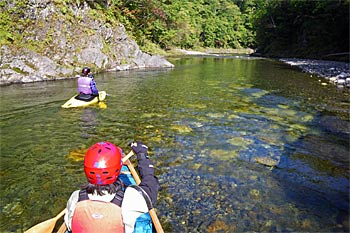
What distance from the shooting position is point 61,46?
19422mm

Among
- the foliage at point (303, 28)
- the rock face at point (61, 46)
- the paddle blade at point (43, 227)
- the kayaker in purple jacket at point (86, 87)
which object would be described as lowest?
the paddle blade at point (43, 227)

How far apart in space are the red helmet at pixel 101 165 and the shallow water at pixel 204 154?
6.66ft

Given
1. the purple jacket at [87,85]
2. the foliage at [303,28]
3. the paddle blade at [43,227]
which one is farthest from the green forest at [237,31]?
the paddle blade at [43,227]

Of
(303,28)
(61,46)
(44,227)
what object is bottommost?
(44,227)

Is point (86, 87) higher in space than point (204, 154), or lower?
higher

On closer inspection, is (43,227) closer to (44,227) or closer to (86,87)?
(44,227)

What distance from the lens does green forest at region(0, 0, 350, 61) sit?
99.8 feet

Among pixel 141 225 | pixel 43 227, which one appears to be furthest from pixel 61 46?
pixel 141 225

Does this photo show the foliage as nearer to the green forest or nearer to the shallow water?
the green forest

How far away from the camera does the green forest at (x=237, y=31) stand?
30422mm

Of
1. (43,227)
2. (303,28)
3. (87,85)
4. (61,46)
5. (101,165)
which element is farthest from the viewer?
(303,28)

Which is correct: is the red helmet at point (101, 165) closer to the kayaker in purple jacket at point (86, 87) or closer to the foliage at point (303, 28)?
the kayaker in purple jacket at point (86, 87)

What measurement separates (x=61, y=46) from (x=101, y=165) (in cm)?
1897

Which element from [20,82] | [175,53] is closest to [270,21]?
[175,53]
